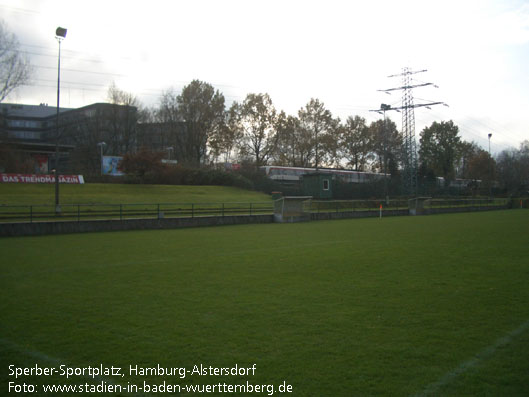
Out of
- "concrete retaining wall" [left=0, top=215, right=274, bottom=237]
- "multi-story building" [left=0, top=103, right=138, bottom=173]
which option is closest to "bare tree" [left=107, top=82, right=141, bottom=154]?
"multi-story building" [left=0, top=103, right=138, bottom=173]

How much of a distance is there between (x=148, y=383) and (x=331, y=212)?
29.4 metres

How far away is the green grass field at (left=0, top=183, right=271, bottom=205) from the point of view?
99.8 feet

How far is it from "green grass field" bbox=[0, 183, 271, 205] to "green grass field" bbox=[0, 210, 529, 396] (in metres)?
20.2

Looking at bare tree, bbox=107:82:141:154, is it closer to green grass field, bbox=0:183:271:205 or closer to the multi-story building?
the multi-story building

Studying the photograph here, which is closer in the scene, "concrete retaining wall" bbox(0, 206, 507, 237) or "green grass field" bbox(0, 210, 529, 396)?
"green grass field" bbox(0, 210, 529, 396)

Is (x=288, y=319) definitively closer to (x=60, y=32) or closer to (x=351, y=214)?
(x=60, y=32)

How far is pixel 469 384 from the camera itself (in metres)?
4.04

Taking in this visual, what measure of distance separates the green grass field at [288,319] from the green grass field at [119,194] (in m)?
20.2

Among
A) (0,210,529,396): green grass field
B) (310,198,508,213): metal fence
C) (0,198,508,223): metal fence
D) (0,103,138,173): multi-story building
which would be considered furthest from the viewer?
(0,103,138,173): multi-story building

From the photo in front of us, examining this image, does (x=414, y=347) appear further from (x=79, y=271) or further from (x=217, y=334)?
(x=79, y=271)

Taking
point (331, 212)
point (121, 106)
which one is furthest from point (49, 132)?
point (331, 212)

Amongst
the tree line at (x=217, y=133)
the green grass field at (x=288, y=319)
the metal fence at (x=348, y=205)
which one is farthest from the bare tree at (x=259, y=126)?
the green grass field at (x=288, y=319)

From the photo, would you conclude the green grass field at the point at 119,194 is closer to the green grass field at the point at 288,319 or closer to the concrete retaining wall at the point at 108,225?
the concrete retaining wall at the point at 108,225

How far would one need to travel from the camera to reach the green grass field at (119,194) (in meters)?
30.4
